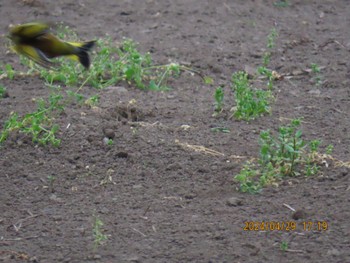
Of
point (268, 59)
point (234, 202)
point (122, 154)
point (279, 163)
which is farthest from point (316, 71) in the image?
point (234, 202)

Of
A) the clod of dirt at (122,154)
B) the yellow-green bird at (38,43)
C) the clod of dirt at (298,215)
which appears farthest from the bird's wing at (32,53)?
the clod of dirt at (298,215)

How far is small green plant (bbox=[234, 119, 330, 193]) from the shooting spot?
14.3 feet

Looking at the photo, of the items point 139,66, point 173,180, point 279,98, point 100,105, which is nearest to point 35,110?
point 100,105

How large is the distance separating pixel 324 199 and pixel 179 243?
81 centimetres

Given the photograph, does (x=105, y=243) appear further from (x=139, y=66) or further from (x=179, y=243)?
(x=139, y=66)

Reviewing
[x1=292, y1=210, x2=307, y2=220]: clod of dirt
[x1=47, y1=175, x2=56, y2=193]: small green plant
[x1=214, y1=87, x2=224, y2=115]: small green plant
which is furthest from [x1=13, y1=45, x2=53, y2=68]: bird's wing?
[x1=214, y1=87, x2=224, y2=115]: small green plant

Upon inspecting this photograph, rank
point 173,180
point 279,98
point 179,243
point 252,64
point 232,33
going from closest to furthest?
point 179,243
point 173,180
point 279,98
point 252,64
point 232,33

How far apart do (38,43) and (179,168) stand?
1111 mm

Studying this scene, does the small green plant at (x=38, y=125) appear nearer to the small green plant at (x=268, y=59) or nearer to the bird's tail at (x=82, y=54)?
the bird's tail at (x=82, y=54)

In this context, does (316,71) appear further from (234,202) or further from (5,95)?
(234,202)

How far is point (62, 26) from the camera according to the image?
23.7 ft
